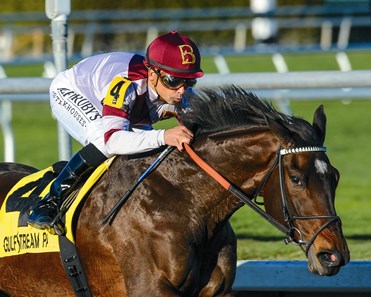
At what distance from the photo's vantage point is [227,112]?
14.5 ft

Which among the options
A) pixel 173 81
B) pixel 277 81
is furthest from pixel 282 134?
pixel 277 81

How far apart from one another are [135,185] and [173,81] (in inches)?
19.8

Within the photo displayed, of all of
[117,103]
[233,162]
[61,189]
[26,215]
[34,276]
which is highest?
[117,103]

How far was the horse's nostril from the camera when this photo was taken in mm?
3934

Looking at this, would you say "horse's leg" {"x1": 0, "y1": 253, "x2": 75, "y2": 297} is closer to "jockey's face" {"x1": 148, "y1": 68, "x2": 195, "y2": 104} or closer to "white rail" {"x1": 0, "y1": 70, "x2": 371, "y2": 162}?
"jockey's face" {"x1": 148, "y1": 68, "x2": 195, "y2": 104}

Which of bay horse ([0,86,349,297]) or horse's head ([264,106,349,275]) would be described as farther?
bay horse ([0,86,349,297])

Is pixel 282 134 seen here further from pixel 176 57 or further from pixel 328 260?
pixel 176 57

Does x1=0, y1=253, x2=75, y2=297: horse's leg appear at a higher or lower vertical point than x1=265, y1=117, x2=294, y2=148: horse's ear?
lower

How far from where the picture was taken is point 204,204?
4395 millimetres

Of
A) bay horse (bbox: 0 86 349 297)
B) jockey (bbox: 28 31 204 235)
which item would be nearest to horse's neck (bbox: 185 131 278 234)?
bay horse (bbox: 0 86 349 297)

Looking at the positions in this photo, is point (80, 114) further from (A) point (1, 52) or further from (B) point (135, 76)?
(A) point (1, 52)

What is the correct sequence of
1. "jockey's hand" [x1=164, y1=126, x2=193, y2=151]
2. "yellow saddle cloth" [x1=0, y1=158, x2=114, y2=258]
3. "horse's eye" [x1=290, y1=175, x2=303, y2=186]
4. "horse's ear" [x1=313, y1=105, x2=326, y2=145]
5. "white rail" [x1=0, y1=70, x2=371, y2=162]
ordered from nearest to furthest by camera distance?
"horse's eye" [x1=290, y1=175, x2=303, y2=186] < "horse's ear" [x1=313, y1=105, x2=326, y2=145] < "jockey's hand" [x1=164, y1=126, x2=193, y2=151] < "yellow saddle cloth" [x1=0, y1=158, x2=114, y2=258] < "white rail" [x1=0, y1=70, x2=371, y2=162]

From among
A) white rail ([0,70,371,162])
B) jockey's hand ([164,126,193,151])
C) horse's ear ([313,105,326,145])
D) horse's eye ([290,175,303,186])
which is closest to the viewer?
horse's eye ([290,175,303,186])

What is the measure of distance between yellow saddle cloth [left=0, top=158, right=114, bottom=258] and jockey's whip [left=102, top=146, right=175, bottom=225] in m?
0.22
